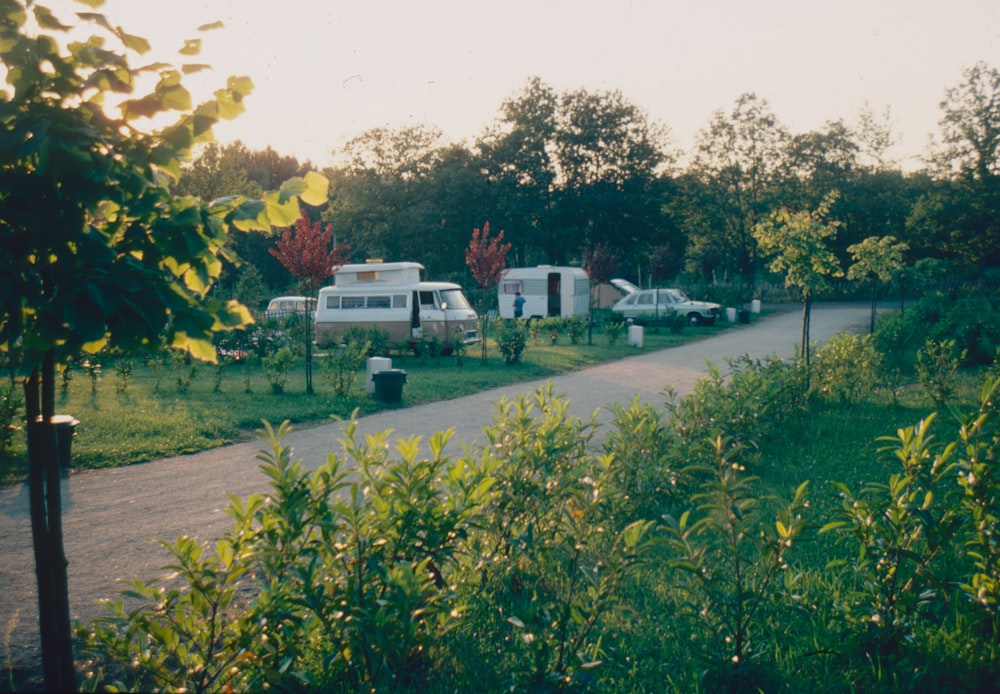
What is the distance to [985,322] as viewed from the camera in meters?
17.4

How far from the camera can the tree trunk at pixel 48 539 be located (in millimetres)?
2393

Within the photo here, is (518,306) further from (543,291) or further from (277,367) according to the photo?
(277,367)

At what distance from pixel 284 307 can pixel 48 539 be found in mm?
26501

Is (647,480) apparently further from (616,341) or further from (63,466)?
(616,341)

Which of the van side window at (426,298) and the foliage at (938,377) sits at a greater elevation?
the van side window at (426,298)

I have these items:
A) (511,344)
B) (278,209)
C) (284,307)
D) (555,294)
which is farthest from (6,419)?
(555,294)

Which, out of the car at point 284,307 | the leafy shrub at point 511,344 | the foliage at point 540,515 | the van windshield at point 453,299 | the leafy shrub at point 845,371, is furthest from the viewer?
the car at point 284,307

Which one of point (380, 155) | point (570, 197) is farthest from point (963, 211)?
point (380, 155)

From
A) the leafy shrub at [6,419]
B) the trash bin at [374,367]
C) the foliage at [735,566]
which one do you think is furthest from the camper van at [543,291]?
the foliage at [735,566]

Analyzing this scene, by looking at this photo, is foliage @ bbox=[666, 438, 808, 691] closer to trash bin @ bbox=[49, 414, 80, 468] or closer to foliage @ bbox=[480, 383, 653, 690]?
foliage @ bbox=[480, 383, 653, 690]

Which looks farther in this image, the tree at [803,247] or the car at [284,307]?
the car at [284,307]

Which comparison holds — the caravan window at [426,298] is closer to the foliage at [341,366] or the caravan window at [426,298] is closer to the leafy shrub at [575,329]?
the leafy shrub at [575,329]

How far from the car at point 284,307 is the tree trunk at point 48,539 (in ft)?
72.8

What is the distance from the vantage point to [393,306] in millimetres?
20203
